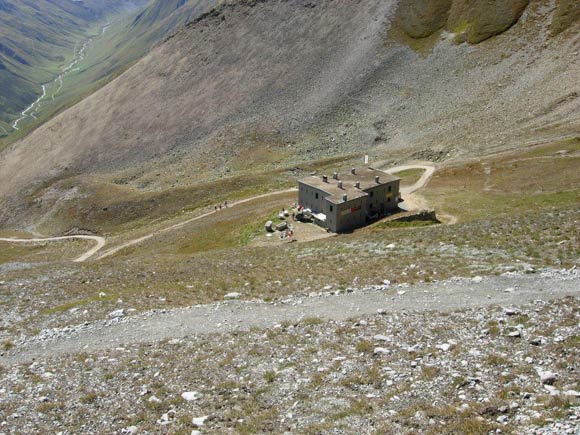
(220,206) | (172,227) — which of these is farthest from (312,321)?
(220,206)

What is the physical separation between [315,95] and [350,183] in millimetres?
61119

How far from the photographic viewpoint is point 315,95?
12450 cm

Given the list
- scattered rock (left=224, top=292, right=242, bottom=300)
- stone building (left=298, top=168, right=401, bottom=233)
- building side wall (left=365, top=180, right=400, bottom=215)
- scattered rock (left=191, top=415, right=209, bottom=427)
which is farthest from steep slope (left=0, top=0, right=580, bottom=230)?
scattered rock (left=191, top=415, right=209, bottom=427)

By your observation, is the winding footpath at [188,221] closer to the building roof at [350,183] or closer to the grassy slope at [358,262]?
the building roof at [350,183]

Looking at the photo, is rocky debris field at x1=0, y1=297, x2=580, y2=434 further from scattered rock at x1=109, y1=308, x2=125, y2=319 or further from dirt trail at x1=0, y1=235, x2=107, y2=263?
dirt trail at x1=0, y1=235, x2=107, y2=263

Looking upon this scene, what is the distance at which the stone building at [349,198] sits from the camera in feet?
208

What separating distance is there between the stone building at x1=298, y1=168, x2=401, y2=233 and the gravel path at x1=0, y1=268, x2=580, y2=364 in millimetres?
32313

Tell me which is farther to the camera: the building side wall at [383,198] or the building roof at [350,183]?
the building side wall at [383,198]

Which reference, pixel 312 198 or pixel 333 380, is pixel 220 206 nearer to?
pixel 312 198

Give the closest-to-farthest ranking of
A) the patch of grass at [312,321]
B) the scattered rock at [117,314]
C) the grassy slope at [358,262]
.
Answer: the patch of grass at [312,321], the scattered rock at [117,314], the grassy slope at [358,262]

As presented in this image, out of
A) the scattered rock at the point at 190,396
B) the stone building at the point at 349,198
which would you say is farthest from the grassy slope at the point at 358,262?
the scattered rock at the point at 190,396

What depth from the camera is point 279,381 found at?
835 inches

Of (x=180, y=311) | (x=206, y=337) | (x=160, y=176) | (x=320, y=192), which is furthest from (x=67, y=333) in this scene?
(x=160, y=176)

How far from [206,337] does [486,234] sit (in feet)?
85.9
